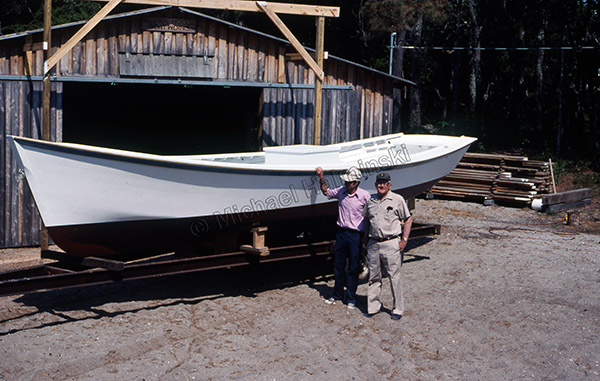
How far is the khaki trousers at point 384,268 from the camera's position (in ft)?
22.1

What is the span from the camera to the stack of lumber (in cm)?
1467

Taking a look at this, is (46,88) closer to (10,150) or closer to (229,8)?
(10,150)

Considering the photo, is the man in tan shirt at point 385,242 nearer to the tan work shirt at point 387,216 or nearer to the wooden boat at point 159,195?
the tan work shirt at point 387,216

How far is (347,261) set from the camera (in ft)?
24.0

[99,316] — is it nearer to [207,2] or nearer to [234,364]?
[234,364]

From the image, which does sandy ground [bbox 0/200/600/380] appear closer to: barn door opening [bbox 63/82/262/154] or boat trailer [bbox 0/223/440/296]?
boat trailer [bbox 0/223/440/296]

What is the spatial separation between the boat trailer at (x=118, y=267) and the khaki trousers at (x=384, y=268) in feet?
3.82

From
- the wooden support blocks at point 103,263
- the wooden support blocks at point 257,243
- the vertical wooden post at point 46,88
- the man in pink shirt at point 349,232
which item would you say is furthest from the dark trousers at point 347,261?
the vertical wooden post at point 46,88

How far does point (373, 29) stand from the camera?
21422mm

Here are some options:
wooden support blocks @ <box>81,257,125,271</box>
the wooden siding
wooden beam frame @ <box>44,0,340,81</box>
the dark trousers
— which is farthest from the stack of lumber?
wooden support blocks @ <box>81,257,125,271</box>

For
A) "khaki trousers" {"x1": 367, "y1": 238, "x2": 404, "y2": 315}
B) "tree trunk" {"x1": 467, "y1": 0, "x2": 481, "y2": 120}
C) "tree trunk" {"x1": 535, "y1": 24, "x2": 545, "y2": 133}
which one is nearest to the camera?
"khaki trousers" {"x1": 367, "y1": 238, "x2": 404, "y2": 315}

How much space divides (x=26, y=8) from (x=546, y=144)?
71.3 ft

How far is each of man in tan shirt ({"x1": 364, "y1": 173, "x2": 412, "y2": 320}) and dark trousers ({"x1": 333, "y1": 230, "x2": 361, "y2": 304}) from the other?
0.96ft

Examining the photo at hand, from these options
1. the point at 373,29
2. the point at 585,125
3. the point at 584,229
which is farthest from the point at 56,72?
the point at 585,125
